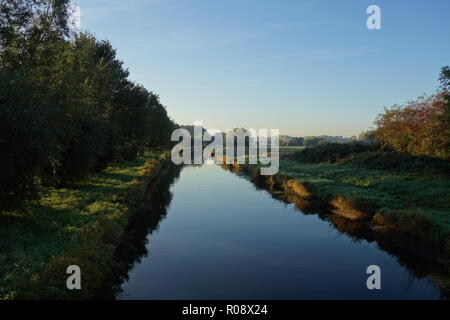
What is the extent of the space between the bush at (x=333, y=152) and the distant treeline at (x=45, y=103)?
30.7 meters

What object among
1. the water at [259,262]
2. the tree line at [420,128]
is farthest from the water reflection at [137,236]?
the tree line at [420,128]

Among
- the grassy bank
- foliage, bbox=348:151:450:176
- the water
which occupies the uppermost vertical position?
foliage, bbox=348:151:450:176

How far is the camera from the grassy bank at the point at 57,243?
9.34 m

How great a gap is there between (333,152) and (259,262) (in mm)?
40631

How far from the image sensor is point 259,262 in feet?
47.8

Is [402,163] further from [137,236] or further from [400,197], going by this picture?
[137,236]

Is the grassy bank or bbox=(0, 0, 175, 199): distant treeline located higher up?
bbox=(0, 0, 175, 199): distant treeline

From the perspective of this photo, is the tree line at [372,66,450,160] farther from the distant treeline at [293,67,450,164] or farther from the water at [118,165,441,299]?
the water at [118,165,441,299]

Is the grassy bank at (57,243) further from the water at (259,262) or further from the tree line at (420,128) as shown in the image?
the tree line at (420,128)

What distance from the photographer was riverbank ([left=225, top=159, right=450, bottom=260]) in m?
16.2

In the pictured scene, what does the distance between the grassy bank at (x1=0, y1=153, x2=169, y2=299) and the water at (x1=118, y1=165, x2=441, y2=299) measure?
142 cm

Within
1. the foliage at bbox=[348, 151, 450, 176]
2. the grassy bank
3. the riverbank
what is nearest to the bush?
the foliage at bbox=[348, 151, 450, 176]

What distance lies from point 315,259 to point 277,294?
425cm

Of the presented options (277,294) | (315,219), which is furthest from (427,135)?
(277,294)
